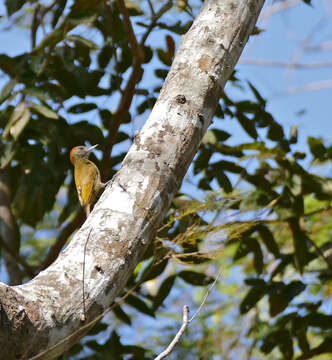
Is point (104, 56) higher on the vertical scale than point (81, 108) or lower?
higher

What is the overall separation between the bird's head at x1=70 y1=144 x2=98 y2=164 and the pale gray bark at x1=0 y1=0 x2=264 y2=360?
70.8 inches

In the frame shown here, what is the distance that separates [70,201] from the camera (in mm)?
4719

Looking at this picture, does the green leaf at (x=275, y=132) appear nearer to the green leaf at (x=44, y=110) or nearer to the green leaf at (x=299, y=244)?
the green leaf at (x=299, y=244)

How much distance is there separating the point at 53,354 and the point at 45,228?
210 inches

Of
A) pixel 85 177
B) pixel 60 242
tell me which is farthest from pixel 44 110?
pixel 60 242

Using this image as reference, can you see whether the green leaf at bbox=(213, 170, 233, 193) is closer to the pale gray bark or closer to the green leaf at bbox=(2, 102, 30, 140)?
the green leaf at bbox=(2, 102, 30, 140)

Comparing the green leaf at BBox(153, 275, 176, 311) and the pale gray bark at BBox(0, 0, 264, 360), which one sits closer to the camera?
the pale gray bark at BBox(0, 0, 264, 360)

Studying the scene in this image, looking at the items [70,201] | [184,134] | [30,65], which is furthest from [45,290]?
[70,201]

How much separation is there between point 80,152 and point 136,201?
232cm

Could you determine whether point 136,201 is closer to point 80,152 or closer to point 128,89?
point 128,89

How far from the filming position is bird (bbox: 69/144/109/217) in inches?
172

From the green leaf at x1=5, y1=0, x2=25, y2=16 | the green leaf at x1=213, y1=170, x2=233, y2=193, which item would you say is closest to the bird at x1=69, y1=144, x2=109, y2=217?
the green leaf at x1=213, y1=170, x2=233, y2=193

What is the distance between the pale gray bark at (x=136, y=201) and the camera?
1.72m

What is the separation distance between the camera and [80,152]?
442 centimetres
